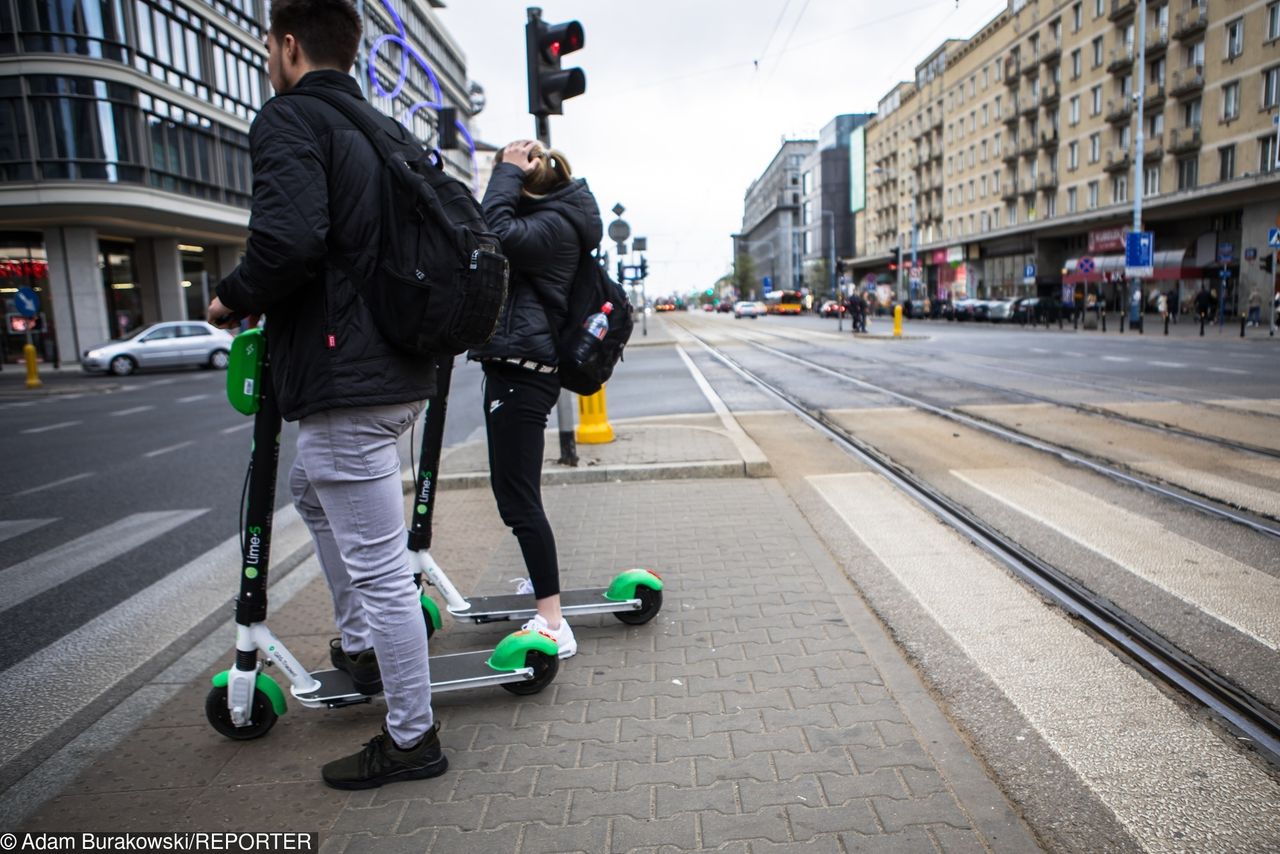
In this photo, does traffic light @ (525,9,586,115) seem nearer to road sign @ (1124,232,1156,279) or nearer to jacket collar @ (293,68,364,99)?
jacket collar @ (293,68,364,99)

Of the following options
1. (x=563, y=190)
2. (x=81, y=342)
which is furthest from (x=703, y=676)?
(x=81, y=342)

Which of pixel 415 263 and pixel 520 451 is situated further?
pixel 520 451

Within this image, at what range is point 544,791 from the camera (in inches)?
98.5

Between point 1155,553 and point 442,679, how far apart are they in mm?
3902

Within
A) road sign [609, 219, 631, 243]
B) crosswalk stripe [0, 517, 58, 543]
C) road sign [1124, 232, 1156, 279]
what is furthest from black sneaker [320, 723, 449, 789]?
road sign [1124, 232, 1156, 279]

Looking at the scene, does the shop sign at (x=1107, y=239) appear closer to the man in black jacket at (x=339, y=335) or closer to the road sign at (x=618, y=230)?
the road sign at (x=618, y=230)

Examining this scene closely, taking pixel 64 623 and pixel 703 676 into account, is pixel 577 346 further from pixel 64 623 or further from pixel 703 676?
pixel 64 623

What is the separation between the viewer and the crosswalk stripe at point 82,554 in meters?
5.05

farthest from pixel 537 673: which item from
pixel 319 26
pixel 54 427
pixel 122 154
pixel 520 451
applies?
pixel 122 154

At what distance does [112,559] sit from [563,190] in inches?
164

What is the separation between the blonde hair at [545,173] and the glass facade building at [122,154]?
21.8 m

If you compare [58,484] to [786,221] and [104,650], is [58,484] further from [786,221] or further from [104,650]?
[786,221]

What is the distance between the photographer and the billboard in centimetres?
10062

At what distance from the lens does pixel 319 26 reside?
254 centimetres
